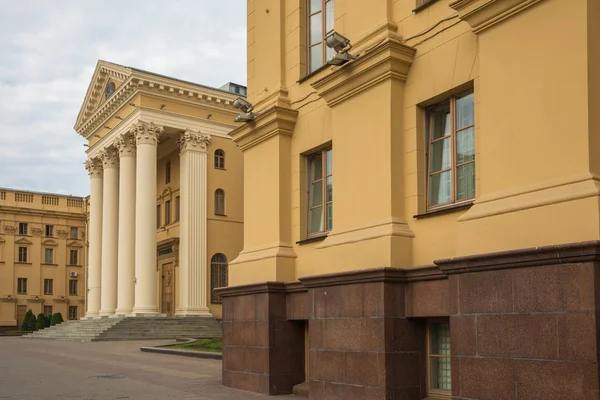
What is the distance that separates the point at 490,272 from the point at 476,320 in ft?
1.99

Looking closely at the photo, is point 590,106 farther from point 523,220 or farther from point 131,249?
point 131,249

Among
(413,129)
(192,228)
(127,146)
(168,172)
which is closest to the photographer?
(413,129)

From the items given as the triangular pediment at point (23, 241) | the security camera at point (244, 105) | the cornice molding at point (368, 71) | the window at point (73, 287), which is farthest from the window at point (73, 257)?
the cornice molding at point (368, 71)

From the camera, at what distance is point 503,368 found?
8.09 meters

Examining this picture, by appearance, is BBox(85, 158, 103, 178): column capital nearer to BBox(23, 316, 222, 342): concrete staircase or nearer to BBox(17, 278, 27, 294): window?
BBox(23, 316, 222, 342): concrete staircase

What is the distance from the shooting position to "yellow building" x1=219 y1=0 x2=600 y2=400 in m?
7.71

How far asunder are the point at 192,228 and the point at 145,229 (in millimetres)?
3014

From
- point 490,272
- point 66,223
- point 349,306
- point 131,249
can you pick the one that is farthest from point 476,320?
point 66,223

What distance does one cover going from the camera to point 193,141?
144ft

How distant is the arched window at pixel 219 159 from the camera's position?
45.2 metres

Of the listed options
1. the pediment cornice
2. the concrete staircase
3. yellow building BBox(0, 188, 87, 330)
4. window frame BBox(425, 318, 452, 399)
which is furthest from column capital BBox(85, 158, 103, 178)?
window frame BBox(425, 318, 452, 399)

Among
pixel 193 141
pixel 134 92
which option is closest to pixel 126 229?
pixel 193 141

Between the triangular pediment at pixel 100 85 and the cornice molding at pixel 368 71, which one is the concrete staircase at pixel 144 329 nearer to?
the triangular pediment at pixel 100 85

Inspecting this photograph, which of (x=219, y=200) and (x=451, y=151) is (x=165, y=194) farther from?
(x=451, y=151)
